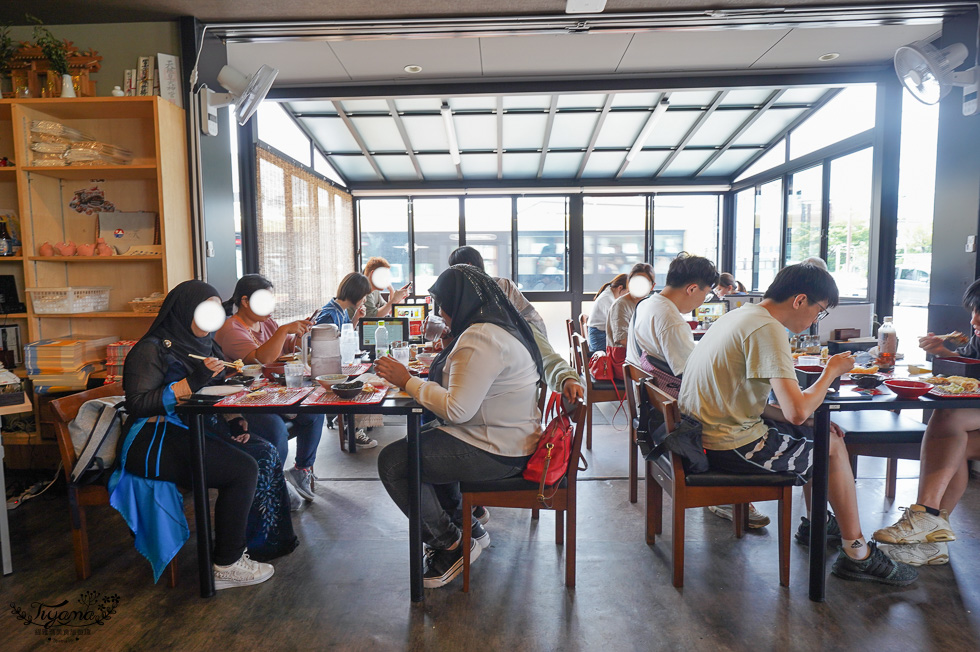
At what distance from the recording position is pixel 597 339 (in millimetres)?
4648

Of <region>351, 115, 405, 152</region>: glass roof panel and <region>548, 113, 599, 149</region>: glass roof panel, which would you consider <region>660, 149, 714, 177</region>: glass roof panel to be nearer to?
<region>548, 113, 599, 149</region>: glass roof panel

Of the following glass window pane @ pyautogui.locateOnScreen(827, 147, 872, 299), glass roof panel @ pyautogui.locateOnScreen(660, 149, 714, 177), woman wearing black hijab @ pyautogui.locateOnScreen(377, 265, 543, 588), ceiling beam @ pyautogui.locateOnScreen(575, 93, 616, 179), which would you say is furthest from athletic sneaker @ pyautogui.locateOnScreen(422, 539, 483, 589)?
glass roof panel @ pyautogui.locateOnScreen(660, 149, 714, 177)

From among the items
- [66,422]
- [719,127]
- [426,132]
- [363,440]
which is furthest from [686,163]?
[66,422]

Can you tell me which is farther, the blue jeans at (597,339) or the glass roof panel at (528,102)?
the glass roof panel at (528,102)

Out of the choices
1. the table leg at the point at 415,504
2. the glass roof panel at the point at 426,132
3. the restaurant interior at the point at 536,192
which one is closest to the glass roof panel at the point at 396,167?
the restaurant interior at the point at 536,192

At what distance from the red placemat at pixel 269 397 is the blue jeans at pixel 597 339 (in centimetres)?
290

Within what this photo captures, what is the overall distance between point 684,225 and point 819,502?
6785 millimetres

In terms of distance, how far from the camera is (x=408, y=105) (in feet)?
18.9

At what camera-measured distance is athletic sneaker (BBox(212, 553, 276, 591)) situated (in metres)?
2.10

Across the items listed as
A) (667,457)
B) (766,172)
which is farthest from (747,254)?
(667,457)

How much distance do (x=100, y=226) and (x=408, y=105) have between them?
3.35 meters

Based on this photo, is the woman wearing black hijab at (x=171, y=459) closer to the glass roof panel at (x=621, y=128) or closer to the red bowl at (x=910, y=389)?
the red bowl at (x=910, y=389)

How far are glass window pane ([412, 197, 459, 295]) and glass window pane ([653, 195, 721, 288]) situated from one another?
9.93 feet

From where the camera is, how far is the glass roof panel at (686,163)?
711 cm
